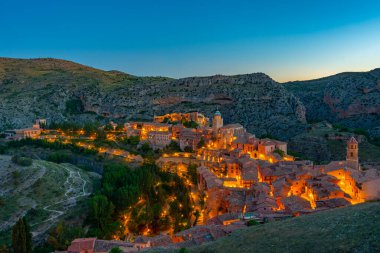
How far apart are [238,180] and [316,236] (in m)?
25.8

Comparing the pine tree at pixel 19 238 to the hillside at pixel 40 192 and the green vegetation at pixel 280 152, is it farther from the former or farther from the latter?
the green vegetation at pixel 280 152

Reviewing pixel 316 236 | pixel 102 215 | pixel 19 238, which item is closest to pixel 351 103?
pixel 102 215

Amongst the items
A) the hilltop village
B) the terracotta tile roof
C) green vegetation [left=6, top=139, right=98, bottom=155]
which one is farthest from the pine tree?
green vegetation [left=6, top=139, right=98, bottom=155]

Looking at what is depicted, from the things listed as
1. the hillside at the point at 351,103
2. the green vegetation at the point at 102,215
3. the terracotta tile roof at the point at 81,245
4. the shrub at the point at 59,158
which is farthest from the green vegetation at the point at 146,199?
the hillside at the point at 351,103

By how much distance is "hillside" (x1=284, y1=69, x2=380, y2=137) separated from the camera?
91.0 metres

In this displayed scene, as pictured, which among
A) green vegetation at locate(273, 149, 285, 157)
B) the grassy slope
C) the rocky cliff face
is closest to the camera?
the grassy slope

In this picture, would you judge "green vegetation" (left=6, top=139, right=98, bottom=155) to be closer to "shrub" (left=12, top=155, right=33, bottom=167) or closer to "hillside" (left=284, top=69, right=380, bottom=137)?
"shrub" (left=12, top=155, right=33, bottom=167)

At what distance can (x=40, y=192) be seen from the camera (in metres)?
38.8

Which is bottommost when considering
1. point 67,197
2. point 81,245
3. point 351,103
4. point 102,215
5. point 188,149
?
point 102,215

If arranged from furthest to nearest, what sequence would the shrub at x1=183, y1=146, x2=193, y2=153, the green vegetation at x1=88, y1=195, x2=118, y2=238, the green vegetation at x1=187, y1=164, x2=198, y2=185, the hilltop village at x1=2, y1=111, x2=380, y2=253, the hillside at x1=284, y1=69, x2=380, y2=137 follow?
the hillside at x1=284, y1=69, x2=380, y2=137, the shrub at x1=183, y1=146, x2=193, y2=153, the green vegetation at x1=187, y1=164, x2=198, y2=185, the green vegetation at x1=88, y1=195, x2=118, y2=238, the hilltop village at x1=2, y1=111, x2=380, y2=253

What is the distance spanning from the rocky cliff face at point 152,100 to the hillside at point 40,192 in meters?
46.5

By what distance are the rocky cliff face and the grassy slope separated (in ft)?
195

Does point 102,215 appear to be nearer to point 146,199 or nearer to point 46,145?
point 146,199

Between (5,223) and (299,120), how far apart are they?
67.0m
